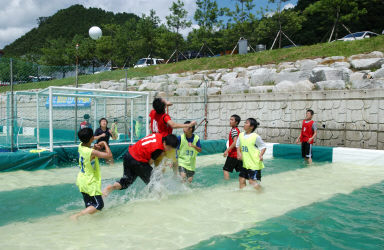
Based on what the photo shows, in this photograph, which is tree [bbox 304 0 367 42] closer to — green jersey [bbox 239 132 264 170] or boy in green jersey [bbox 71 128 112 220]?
green jersey [bbox 239 132 264 170]

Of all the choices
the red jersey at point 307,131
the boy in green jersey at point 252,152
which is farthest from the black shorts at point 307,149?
the boy in green jersey at point 252,152

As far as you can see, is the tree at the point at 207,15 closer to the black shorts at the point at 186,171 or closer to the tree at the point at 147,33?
the tree at the point at 147,33

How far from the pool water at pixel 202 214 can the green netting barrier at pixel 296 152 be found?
2.22 metres

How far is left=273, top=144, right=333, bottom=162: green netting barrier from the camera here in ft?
34.4

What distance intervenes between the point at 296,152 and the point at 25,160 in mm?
8499

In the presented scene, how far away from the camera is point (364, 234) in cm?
438

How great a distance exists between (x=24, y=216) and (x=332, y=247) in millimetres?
4552

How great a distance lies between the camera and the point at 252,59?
69.4 feet

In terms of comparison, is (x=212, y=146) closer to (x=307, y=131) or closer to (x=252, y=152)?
(x=307, y=131)

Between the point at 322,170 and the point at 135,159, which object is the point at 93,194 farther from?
the point at 322,170

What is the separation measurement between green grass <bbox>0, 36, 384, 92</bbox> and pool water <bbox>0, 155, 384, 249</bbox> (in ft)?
31.3

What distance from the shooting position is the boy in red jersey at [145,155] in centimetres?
553

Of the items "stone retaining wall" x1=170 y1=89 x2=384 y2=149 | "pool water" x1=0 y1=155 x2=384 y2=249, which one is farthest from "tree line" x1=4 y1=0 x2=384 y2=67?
"pool water" x1=0 y1=155 x2=384 y2=249

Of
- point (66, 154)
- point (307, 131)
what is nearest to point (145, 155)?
point (66, 154)
